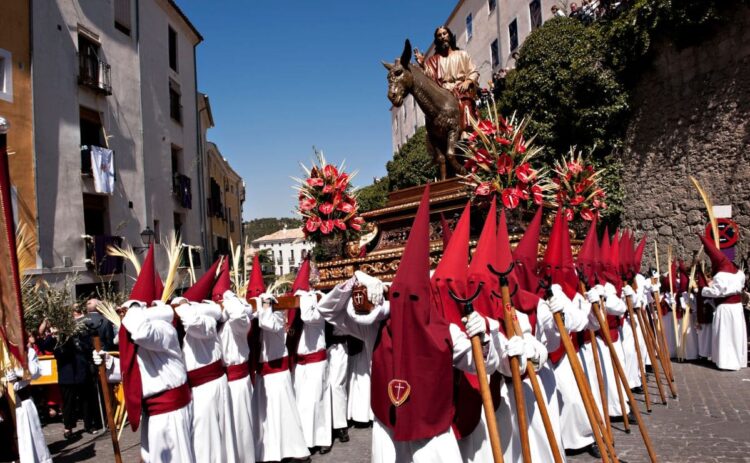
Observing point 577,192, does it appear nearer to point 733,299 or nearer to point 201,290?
point 733,299

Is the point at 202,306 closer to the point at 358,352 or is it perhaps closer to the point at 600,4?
the point at 358,352

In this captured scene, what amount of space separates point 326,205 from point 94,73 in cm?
1334

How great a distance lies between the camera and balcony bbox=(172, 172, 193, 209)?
2341 cm

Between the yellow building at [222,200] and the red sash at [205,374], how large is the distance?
18.6 meters

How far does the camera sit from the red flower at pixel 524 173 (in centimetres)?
723

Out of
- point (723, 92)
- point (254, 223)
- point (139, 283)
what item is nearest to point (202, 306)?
point (139, 283)

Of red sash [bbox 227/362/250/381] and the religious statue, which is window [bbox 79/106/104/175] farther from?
red sash [bbox 227/362/250/381]

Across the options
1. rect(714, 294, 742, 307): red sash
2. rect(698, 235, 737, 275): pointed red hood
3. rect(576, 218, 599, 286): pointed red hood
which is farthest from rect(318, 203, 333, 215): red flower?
rect(714, 294, 742, 307): red sash

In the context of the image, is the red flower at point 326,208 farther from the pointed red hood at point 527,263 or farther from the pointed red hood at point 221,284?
the pointed red hood at point 527,263

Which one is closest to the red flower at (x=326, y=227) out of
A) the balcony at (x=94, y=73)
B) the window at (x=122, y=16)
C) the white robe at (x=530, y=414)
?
the white robe at (x=530, y=414)

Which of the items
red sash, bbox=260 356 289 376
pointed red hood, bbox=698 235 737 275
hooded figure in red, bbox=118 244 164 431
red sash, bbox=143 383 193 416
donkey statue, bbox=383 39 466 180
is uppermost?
A: donkey statue, bbox=383 39 466 180

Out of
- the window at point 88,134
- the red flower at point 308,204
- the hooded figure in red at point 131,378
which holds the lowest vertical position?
the hooded figure in red at point 131,378

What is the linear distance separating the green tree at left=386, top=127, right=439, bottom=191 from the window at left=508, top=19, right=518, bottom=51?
6566 mm

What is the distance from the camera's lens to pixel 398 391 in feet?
11.8
